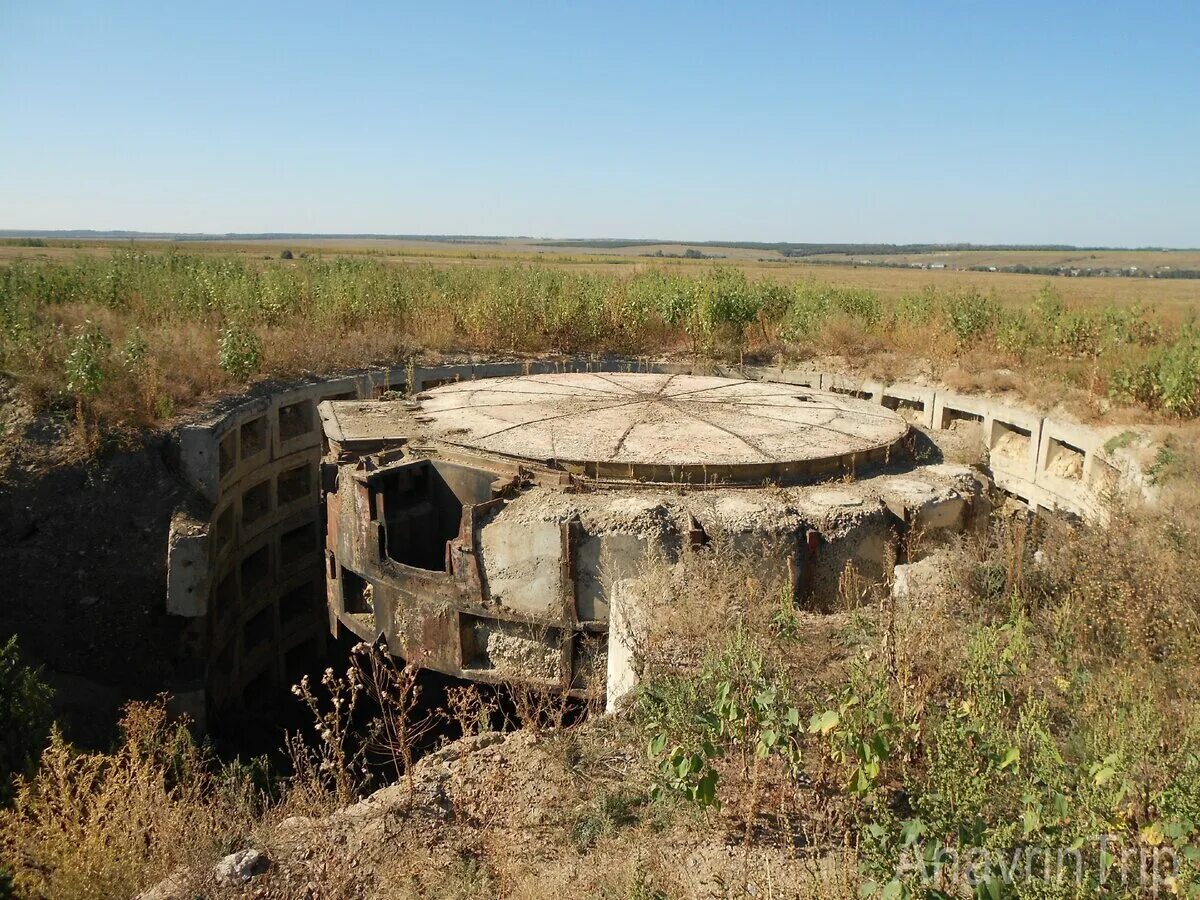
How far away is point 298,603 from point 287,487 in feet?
5.62

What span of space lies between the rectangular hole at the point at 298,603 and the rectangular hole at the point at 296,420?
2.20 meters

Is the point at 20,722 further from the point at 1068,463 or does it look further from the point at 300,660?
the point at 1068,463

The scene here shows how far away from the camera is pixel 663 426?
8.88 m

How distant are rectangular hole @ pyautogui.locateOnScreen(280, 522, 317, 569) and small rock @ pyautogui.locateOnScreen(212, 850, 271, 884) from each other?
8539 mm

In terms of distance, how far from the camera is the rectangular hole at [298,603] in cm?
1227

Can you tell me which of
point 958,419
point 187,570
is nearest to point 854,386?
point 958,419

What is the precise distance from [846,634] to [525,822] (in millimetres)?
2302

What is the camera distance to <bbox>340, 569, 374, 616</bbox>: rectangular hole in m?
8.13

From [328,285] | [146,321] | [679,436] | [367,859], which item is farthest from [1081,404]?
[146,321]

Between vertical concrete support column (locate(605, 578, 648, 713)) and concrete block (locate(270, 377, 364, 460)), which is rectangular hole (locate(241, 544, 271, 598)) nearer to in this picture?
concrete block (locate(270, 377, 364, 460))

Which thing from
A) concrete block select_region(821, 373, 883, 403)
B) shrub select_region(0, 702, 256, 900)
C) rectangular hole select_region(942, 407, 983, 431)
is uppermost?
concrete block select_region(821, 373, 883, 403)

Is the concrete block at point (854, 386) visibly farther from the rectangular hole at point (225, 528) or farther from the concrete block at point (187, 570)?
the concrete block at point (187, 570)

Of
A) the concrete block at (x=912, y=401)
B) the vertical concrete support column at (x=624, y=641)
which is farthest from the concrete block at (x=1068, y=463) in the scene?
the vertical concrete support column at (x=624, y=641)

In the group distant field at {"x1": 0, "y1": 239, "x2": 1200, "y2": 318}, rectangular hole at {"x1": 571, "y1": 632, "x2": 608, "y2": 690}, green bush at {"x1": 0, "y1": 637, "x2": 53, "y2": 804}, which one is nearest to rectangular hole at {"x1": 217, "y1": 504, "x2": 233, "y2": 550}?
green bush at {"x1": 0, "y1": 637, "x2": 53, "y2": 804}
